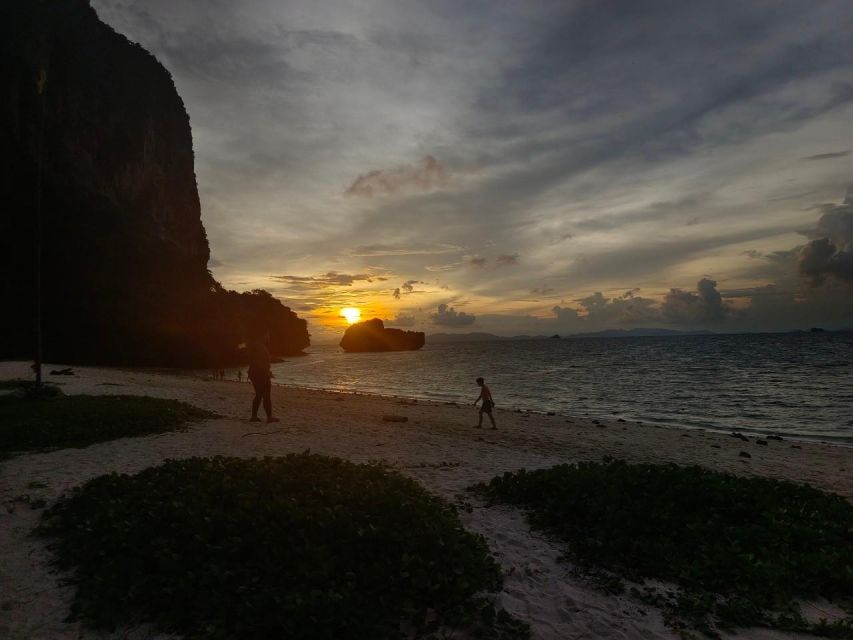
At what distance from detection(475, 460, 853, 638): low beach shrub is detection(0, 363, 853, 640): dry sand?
1.44ft

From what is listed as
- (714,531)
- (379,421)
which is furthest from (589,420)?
(714,531)

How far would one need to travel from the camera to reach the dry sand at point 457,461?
6.58m

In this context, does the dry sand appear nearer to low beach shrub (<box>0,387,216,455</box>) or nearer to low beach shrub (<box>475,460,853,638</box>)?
low beach shrub (<box>475,460,853,638</box>)

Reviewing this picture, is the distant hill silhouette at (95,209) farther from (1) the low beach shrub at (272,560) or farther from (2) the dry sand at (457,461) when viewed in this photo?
(1) the low beach shrub at (272,560)

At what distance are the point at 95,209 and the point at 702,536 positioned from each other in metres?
84.6

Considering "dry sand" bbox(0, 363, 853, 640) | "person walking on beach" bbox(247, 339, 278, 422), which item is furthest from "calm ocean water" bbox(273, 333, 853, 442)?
"person walking on beach" bbox(247, 339, 278, 422)

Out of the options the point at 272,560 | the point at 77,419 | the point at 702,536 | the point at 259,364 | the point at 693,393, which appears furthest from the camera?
the point at 693,393

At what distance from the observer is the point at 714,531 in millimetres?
8906

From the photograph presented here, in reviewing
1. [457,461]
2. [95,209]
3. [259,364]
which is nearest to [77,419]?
[259,364]

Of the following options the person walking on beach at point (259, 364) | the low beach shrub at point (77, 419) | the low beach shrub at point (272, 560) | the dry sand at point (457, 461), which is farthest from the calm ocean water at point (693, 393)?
the low beach shrub at point (272, 560)

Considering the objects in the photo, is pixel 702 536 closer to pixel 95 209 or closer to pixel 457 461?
pixel 457 461

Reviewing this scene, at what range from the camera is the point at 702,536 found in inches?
343

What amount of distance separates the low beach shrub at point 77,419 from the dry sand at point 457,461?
97 centimetres

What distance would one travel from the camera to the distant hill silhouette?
64.3 metres
